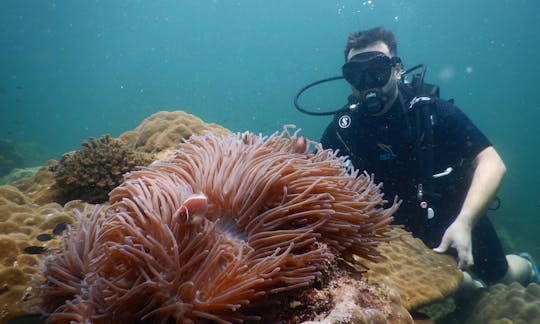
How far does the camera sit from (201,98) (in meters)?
150

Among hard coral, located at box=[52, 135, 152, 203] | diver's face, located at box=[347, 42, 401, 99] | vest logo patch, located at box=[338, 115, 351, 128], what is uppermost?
diver's face, located at box=[347, 42, 401, 99]

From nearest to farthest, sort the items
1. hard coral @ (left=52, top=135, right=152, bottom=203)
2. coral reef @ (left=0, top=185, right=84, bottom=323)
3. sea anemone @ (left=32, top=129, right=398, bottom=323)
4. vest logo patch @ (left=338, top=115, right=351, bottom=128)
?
sea anemone @ (left=32, top=129, right=398, bottom=323) < coral reef @ (left=0, top=185, right=84, bottom=323) < hard coral @ (left=52, top=135, right=152, bottom=203) < vest logo patch @ (left=338, top=115, right=351, bottom=128)

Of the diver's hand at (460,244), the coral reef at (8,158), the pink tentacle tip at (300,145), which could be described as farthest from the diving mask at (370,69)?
the coral reef at (8,158)

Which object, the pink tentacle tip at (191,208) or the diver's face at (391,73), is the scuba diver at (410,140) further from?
the pink tentacle tip at (191,208)

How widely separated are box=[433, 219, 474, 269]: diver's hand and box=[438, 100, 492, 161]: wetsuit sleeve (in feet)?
5.98

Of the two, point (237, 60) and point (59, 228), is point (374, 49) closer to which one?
point (59, 228)

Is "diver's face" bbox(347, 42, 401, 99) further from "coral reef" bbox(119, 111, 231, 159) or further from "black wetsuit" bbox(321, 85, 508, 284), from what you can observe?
"coral reef" bbox(119, 111, 231, 159)

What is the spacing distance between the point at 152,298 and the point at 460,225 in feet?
9.46

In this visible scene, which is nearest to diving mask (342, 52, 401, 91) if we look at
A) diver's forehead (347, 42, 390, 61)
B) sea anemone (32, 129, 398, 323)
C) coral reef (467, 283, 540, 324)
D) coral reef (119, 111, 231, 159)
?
diver's forehead (347, 42, 390, 61)

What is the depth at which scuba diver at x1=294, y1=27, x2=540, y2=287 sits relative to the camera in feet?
15.3

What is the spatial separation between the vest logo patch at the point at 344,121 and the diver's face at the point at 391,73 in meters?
0.41

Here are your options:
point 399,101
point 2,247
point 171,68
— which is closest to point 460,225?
point 399,101

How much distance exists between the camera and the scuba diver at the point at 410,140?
466 cm

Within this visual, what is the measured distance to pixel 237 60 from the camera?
506 feet
